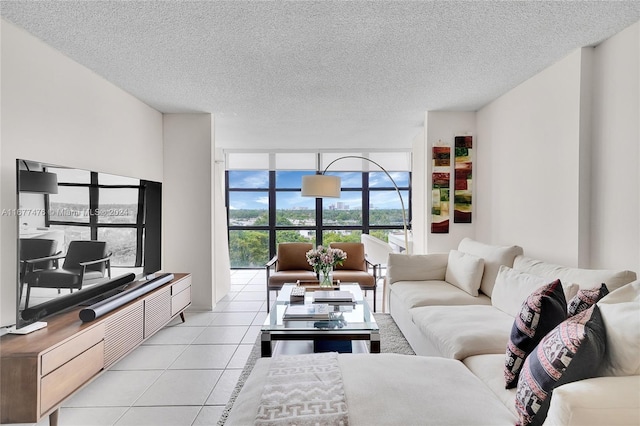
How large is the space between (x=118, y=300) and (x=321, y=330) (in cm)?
171

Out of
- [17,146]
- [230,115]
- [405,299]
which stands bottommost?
[405,299]

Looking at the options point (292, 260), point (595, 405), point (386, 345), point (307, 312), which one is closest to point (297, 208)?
point (292, 260)

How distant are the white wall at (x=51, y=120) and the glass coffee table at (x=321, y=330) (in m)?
1.75

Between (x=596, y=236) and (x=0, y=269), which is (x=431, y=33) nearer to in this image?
(x=596, y=236)

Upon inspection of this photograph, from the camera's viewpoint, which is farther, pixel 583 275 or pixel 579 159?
pixel 579 159

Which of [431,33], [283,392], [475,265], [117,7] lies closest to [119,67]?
[117,7]

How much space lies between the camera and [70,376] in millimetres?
2115

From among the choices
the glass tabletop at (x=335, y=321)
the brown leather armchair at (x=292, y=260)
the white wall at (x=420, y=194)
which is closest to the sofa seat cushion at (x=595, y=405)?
the glass tabletop at (x=335, y=321)

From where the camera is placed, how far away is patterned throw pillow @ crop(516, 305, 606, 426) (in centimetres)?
121

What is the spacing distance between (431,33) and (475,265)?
6.84 feet

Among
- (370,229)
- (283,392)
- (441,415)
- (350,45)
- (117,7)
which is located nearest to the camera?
(441,415)

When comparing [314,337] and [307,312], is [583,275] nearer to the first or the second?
[314,337]

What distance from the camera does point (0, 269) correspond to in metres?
2.19

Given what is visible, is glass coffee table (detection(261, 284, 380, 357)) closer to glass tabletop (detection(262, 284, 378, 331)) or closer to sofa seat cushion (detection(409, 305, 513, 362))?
glass tabletop (detection(262, 284, 378, 331))
